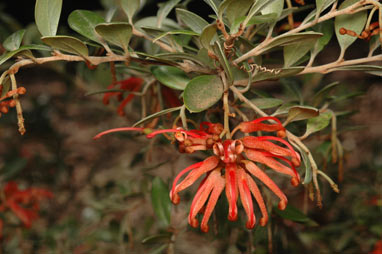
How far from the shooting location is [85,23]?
0.55 m

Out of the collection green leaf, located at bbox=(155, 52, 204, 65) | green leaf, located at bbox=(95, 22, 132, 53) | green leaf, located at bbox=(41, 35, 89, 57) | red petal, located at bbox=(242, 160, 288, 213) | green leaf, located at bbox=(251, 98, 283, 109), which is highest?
green leaf, located at bbox=(95, 22, 132, 53)

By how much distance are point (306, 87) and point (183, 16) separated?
810mm

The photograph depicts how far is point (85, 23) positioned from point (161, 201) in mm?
381

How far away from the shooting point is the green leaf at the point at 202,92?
464mm

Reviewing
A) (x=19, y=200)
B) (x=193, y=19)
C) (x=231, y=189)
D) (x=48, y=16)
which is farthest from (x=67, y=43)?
(x=19, y=200)

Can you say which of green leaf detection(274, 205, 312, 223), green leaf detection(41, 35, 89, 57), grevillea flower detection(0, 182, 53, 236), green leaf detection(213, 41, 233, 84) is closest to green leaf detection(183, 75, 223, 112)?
green leaf detection(213, 41, 233, 84)

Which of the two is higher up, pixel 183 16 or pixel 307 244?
pixel 183 16

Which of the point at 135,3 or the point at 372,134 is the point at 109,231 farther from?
the point at 372,134

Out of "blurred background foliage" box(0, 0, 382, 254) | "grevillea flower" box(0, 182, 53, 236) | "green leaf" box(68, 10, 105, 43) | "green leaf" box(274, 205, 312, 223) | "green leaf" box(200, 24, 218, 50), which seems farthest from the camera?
"grevillea flower" box(0, 182, 53, 236)

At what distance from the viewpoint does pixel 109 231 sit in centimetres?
116

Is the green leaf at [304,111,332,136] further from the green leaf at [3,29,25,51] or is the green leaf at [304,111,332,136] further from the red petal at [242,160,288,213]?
the green leaf at [3,29,25,51]

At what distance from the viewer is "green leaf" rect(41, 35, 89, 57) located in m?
0.47

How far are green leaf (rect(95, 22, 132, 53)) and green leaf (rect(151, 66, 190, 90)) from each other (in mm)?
70

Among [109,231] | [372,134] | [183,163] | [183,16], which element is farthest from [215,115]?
[372,134]
